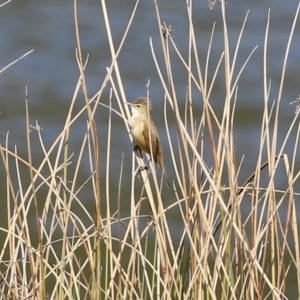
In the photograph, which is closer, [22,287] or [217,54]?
[22,287]

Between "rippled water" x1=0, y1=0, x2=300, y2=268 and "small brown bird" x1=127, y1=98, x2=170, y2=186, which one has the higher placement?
"small brown bird" x1=127, y1=98, x2=170, y2=186

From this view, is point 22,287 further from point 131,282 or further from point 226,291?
point 226,291

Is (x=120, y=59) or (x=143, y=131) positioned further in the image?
(x=120, y=59)

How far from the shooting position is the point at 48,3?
8547 mm

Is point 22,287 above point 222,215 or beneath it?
beneath

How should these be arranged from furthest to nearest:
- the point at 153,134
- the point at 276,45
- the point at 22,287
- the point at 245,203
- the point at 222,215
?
the point at 276,45 < the point at 245,203 < the point at 153,134 < the point at 22,287 < the point at 222,215

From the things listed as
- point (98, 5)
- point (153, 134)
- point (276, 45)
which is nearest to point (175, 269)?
point (153, 134)

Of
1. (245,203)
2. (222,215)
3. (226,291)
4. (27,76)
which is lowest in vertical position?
(245,203)

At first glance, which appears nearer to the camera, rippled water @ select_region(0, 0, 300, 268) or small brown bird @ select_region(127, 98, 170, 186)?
small brown bird @ select_region(127, 98, 170, 186)

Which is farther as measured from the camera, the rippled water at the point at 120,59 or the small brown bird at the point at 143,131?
the rippled water at the point at 120,59

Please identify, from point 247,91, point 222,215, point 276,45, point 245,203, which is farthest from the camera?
point 276,45

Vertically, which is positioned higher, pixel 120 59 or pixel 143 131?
pixel 143 131

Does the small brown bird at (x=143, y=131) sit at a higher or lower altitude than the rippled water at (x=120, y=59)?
higher

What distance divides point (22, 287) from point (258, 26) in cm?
556
